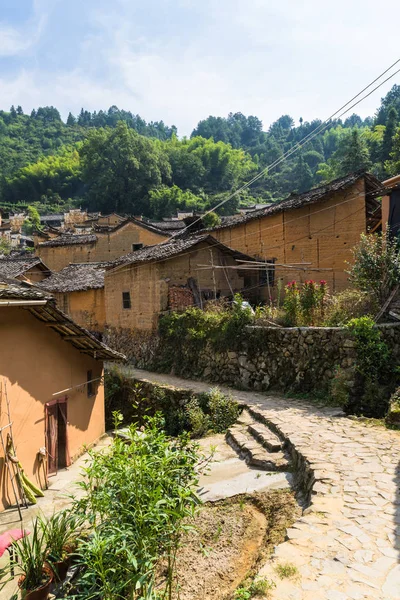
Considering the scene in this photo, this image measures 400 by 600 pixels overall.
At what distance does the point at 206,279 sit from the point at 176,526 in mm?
14675

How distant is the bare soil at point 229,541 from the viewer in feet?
16.1

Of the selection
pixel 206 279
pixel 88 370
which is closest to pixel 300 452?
pixel 88 370

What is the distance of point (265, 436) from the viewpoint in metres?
8.95

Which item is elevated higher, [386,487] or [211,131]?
[211,131]

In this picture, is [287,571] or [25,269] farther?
[25,269]

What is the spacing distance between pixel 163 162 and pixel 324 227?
55889mm

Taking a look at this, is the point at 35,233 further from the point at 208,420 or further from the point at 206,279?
the point at 208,420

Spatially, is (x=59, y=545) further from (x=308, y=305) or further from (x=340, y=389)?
(x=308, y=305)

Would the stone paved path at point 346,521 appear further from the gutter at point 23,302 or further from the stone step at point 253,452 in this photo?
the gutter at point 23,302

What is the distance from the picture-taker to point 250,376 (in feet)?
43.8

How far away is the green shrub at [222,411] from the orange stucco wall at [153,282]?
661 cm

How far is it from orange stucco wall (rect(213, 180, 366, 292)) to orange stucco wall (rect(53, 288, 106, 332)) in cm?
914

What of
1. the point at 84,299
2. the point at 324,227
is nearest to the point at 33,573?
the point at 324,227

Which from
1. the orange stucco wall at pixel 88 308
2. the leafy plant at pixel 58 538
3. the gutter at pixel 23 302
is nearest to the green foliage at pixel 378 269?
the gutter at pixel 23 302
